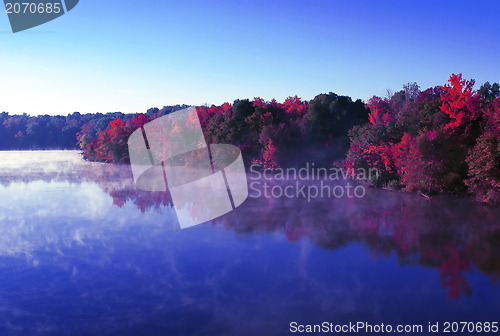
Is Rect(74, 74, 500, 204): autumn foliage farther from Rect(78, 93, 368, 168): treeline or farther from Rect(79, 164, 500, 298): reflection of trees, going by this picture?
Rect(79, 164, 500, 298): reflection of trees

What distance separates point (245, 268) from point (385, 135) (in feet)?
72.3

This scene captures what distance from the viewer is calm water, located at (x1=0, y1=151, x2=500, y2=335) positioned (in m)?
10.3

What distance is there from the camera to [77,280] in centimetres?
1267

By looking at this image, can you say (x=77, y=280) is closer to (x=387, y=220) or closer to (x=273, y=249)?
(x=273, y=249)

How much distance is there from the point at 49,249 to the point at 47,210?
911cm

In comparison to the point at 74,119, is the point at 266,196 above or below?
below

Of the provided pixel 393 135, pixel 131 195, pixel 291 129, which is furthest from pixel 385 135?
pixel 131 195

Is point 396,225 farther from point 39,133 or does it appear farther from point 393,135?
point 39,133

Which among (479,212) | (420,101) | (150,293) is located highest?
(420,101)

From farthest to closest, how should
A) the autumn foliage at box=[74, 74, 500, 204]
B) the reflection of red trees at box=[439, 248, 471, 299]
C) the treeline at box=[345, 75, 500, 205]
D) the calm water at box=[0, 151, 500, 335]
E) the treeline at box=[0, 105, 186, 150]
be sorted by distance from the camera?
the treeline at box=[0, 105, 186, 150], the autumn foliage at box=[74, 74, 500, 204], the treeline at box=[345, 75, 500, 205], the reflection of red trees at box=[439, 248, 471, 299], the calm water at box=[0, 151, 500, 335]

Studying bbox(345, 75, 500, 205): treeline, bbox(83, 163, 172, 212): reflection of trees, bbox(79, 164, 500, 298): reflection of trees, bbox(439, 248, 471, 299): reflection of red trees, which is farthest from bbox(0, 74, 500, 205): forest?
bbox(83, 163, 172, 212): reflection of trees

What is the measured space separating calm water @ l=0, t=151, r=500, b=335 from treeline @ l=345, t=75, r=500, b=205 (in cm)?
278

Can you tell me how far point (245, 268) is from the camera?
1390 centimetres

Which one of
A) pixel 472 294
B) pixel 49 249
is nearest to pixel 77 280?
pixel 49 249
